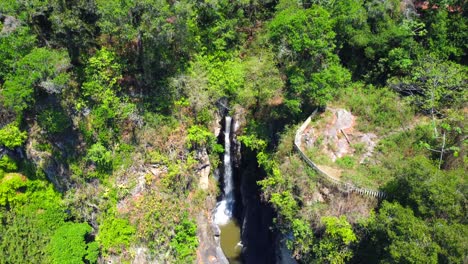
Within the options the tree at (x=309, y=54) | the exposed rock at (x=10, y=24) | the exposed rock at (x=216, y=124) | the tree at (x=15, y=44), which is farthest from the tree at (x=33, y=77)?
the tree at (x=309, y=54)

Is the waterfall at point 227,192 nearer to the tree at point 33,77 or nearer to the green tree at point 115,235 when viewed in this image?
the green tree at point 115,235

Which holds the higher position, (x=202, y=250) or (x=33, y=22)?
(x=33, y=22)

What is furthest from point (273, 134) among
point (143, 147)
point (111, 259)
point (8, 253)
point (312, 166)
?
point (8, 253)

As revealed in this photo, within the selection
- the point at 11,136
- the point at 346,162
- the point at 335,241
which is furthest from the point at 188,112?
the point at 335,241

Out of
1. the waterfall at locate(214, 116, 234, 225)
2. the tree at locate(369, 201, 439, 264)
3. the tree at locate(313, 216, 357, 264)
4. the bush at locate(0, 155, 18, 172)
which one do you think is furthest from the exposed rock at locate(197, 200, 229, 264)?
the bush at locate(0, 155, 18, 172)

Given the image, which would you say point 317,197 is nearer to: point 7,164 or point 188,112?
point 188,112

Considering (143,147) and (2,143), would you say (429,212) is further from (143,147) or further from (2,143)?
(2,143)

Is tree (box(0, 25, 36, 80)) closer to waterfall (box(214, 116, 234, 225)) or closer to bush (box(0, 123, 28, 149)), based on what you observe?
bush (box(0, 123, 28, 149))
